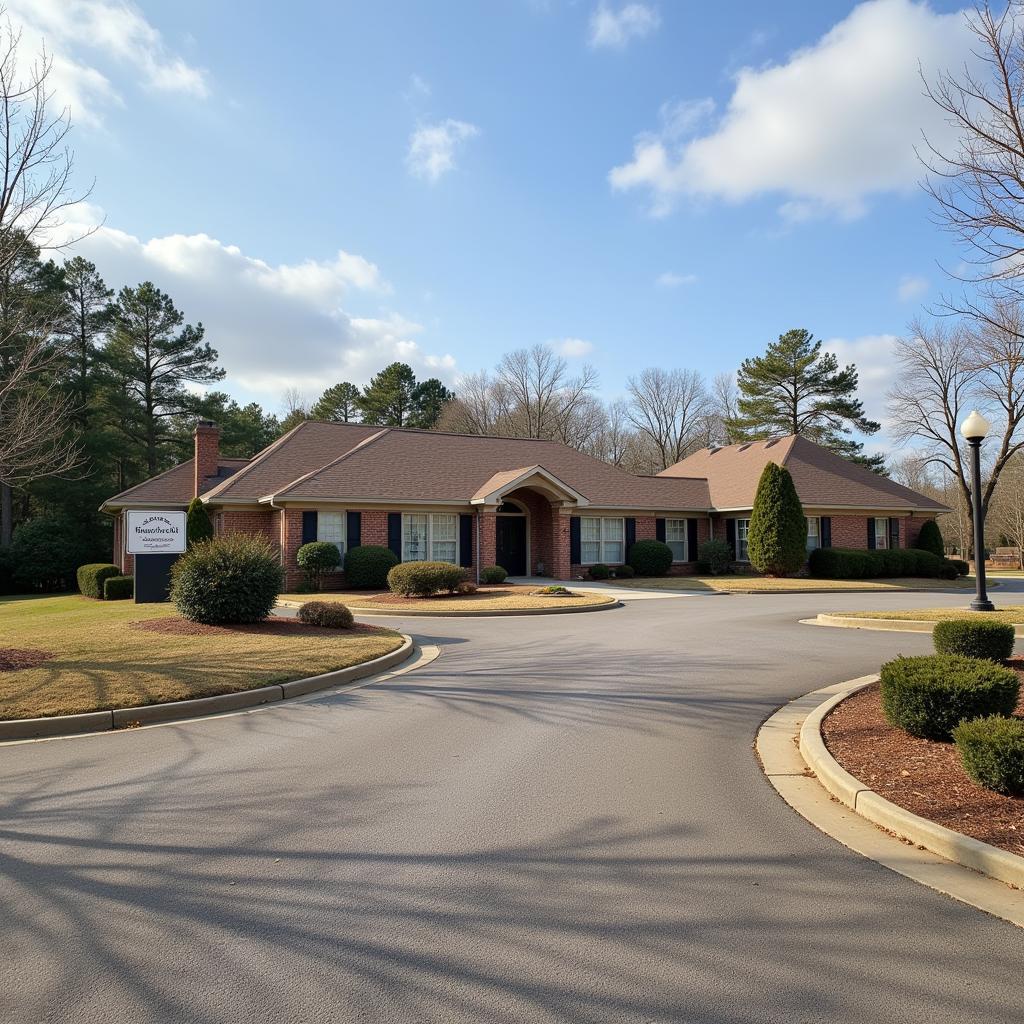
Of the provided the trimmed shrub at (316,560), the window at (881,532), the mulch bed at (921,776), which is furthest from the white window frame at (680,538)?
the mulch bed at (921,776)

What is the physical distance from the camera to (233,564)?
46.4ft

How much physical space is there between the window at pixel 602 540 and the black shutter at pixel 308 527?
10.5m

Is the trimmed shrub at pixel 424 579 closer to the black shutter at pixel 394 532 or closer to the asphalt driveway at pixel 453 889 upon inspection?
the black shutter at pixel 394 532

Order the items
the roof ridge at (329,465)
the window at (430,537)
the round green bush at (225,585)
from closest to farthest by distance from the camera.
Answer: the round green bush at (225,585) → the roof ridge at (329,465) → the window at (430,537)

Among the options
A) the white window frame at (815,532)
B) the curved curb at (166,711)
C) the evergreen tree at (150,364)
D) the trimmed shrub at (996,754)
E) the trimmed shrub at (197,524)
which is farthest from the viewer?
the evergreen tree at (150,364)

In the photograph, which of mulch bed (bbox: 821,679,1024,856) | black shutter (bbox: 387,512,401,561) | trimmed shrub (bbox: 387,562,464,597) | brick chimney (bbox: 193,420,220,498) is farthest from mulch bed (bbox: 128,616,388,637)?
brick chimney (bbox: 193,420,220,498)

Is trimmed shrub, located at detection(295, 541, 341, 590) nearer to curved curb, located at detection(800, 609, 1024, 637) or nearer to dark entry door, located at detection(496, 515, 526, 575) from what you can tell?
dark entry door, located at detection(496, 515, 526, 575)

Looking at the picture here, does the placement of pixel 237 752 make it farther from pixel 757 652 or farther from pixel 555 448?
pixel 555 448

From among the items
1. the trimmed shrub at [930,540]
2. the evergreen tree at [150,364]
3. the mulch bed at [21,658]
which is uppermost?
the evergreen tree at [150,364]

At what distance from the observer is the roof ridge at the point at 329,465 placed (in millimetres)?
25103

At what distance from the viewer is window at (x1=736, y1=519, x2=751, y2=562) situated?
3219 cm

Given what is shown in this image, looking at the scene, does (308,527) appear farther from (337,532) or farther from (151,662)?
(151,662)

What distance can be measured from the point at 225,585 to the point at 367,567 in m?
11.1

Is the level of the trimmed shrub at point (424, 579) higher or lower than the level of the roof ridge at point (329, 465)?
lower
